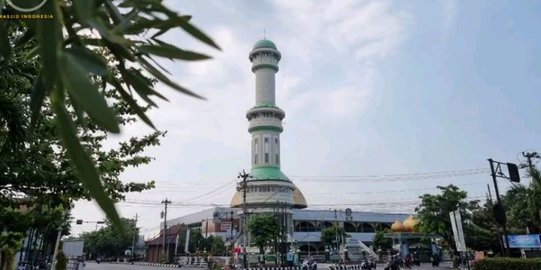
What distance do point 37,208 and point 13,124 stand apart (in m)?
4.46

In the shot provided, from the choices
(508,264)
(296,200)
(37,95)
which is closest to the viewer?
(37,95)

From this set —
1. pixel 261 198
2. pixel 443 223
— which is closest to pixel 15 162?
pixel 443 223

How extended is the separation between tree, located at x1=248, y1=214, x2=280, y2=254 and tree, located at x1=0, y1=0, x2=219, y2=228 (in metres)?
37.8

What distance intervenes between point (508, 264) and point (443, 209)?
14869 mm

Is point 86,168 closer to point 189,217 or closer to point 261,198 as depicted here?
point 261,198

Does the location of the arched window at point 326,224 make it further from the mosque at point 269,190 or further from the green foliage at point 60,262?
the green foliage at point 60,262

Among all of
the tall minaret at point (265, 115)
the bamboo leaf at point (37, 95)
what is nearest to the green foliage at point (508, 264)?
the bamboo leaf at point (37, 95)

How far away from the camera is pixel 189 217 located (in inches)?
2827

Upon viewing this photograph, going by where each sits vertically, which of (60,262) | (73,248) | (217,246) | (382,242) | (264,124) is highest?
(264,124)

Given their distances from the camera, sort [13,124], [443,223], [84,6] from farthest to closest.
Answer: [443,223] < [13,124] < [84,6]

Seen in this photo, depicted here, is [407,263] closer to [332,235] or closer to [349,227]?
[332,235]

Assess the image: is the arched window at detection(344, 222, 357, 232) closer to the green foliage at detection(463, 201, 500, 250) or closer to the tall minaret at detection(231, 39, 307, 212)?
the tall minaret at detection(231, 39, 307, 212)

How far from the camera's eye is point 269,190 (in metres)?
50.9

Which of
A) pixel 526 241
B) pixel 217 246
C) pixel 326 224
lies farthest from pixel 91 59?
pixel 326 224
